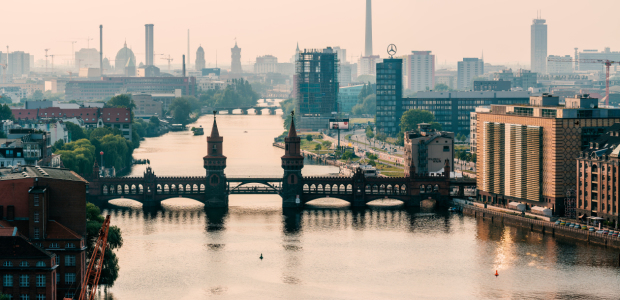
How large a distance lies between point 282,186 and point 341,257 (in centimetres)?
3421

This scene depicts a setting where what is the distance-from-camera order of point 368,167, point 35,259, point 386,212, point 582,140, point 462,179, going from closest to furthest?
point 35,259 → point 582,140 → point 386,212 → point 462,179 → point 368,167

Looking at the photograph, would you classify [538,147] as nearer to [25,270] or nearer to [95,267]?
[95,267]

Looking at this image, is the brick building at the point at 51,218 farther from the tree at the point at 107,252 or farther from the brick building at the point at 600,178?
the brick building at the point at 600,178

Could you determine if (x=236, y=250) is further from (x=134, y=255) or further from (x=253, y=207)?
(x=253, y=207)

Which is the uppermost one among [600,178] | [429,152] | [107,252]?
[429,152]

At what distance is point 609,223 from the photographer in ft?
358

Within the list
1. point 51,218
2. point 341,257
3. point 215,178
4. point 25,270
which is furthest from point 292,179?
point 25,270

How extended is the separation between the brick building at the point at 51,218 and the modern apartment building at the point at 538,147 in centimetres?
6143

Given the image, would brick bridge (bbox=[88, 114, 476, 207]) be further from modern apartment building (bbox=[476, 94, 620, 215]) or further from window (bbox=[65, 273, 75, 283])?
window (bbox=[65, 273, 75, 283])

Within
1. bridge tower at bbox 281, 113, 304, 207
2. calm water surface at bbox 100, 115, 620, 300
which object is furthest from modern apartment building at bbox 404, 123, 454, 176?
bridge tower at bbox 281, 113, 304, 207

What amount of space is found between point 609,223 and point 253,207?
4430 centimetres

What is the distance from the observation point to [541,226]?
11475cm

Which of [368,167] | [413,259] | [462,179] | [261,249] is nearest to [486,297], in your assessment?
[413,259]

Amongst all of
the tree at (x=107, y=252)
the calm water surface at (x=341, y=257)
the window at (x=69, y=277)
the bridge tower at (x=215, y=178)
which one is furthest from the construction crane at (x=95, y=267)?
the bridge tower at (x=215, y=178)
